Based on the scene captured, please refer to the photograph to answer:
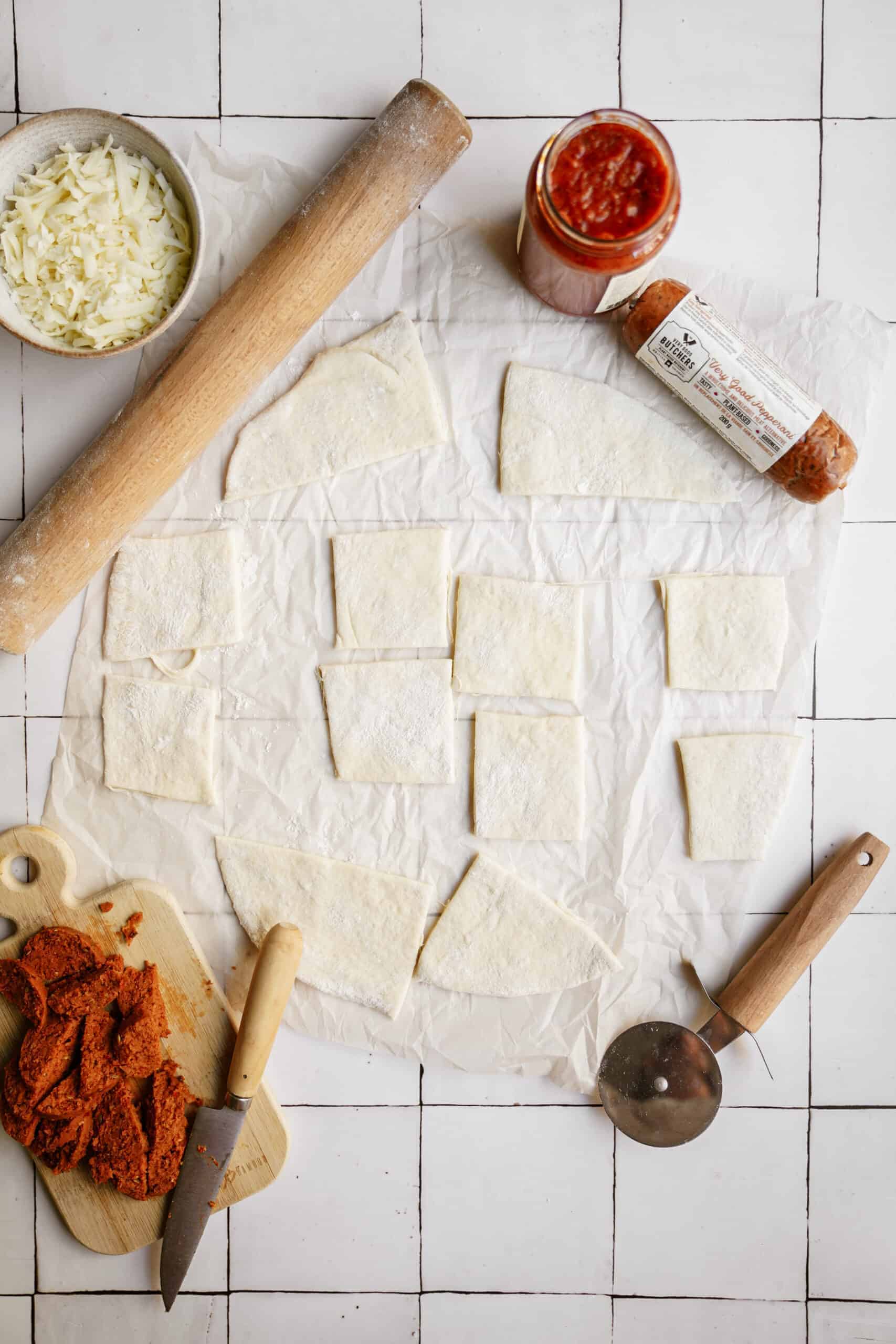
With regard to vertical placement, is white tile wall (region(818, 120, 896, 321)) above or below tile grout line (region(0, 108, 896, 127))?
below

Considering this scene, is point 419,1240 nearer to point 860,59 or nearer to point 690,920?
point 690,920

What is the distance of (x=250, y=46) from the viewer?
1.07 metres

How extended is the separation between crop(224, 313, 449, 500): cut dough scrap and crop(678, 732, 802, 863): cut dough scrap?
52 cm

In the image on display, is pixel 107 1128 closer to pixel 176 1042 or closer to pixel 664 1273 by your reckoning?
pixel 176 1042

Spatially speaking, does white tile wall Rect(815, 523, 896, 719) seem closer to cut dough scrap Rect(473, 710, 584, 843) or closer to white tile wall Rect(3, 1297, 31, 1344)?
cut dough scrap Rect(473, 710, 584, 843)

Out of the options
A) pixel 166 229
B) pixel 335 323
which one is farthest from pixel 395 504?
pixel 166 229

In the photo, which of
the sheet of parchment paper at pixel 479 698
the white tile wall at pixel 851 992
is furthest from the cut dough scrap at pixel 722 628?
the white tile wall at pixel 851 992

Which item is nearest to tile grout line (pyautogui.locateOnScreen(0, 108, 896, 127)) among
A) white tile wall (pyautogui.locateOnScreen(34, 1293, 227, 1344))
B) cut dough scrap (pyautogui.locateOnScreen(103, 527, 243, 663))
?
cut dough scrap (pyautogui.locateOnScreen(103, 527, 243, 663))

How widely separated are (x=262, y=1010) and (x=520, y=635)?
0.54m

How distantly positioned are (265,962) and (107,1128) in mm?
281

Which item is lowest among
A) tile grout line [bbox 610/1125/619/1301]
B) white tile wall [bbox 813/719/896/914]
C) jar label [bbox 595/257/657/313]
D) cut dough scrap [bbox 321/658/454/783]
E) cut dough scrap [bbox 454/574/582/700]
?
tile grout line [bbox 610/1125/619/1301]

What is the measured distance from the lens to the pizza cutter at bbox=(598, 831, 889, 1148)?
1.08m

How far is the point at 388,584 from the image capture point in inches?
42.8

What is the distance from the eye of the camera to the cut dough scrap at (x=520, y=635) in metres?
1.09
